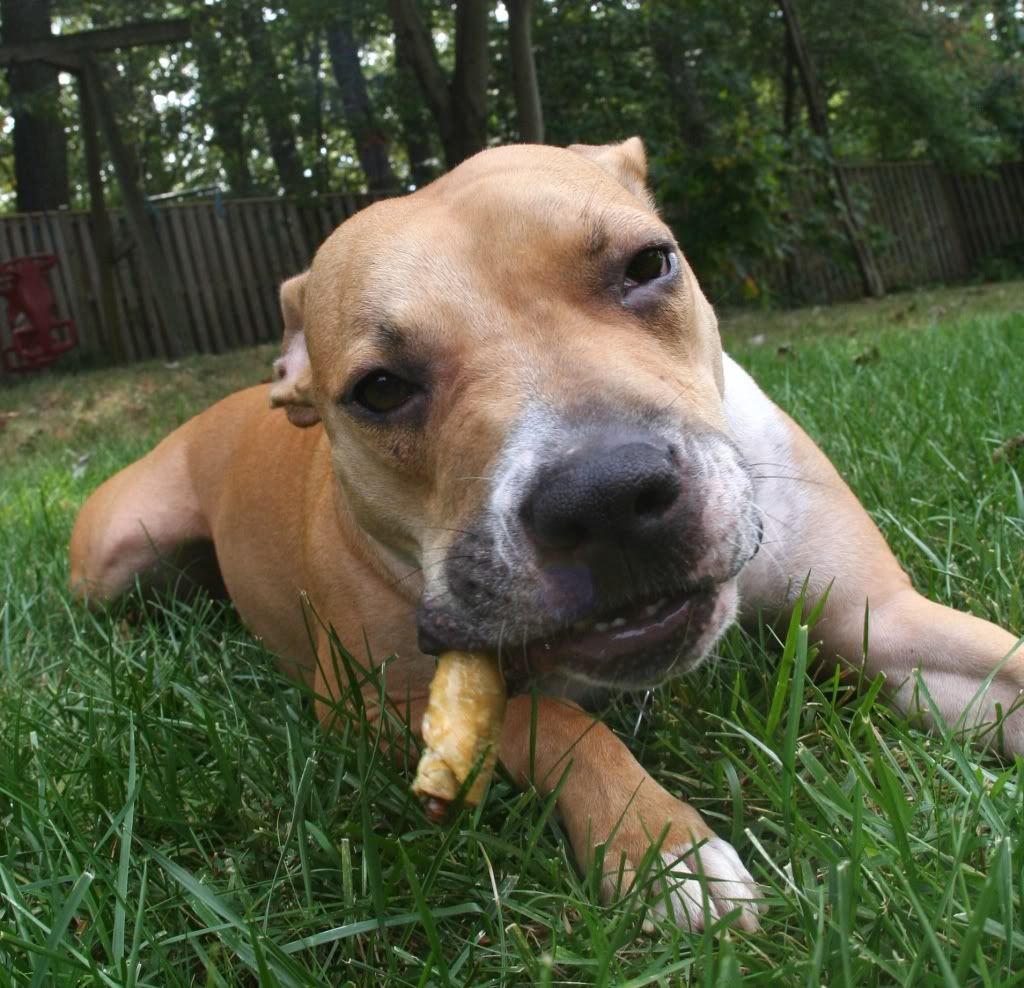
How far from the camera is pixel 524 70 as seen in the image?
920 centimetres

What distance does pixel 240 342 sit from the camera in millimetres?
14398

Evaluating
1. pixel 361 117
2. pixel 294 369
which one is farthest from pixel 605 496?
pixel 361 117

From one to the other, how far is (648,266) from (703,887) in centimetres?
126

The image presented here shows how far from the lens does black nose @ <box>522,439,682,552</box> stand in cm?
157

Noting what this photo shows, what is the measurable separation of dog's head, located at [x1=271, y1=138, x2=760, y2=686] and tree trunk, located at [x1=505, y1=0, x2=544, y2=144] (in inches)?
270

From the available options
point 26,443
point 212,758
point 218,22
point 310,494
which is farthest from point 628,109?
point 212,758

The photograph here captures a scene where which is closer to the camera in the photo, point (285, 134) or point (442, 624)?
point (442, 624)

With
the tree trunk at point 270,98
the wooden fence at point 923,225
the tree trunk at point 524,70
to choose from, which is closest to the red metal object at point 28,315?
the tree trunk at point 270,98

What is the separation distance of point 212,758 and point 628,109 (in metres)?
13.5

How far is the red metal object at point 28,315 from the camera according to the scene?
12.5 metres

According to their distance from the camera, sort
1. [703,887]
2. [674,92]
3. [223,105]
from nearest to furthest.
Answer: [703,887] → [674,92] → [223,105]

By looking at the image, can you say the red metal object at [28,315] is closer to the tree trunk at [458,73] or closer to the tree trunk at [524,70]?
the tree trunk at [458,73]

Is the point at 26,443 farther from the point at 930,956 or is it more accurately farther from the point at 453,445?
the point at 930,956

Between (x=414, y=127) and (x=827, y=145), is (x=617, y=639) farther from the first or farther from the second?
(x=414, y=127)
